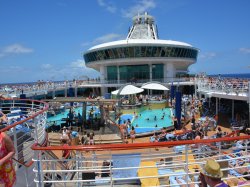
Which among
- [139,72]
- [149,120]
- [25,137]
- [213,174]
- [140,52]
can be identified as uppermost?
[140,52]

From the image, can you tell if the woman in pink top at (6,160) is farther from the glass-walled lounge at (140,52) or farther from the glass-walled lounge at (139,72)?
the glass-walled lounge at (139,72)

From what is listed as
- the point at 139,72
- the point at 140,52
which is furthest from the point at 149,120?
the point at 139,72

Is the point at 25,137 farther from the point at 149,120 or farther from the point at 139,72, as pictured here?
the point at 139,72

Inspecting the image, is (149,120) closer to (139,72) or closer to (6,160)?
(6,160)

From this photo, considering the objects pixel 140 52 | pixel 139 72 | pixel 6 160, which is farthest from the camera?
pixel 139 72

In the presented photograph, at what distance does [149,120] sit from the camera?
20.0m

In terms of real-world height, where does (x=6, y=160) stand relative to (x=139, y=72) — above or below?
below

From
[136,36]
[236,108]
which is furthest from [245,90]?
[136,36]

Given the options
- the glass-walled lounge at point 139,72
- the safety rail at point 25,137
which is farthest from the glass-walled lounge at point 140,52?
the safety rail at point 25,137

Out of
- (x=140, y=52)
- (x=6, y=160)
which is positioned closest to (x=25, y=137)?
(x=6, y=160)

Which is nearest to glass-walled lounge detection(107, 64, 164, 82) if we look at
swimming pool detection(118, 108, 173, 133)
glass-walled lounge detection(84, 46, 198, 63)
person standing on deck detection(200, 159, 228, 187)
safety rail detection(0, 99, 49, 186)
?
glass-walled lounge detection(84, 46, 198, 63)

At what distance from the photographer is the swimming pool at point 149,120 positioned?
17.4m

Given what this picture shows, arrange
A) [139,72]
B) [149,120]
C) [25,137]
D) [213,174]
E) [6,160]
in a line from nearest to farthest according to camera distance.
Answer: [213,174]
[6,160]
[25,137]
[149,120]
[139,72]

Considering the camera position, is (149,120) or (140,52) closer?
(149,120)
